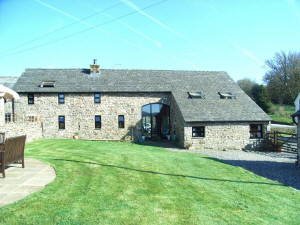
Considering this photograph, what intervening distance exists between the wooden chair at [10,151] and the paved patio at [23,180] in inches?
15.3

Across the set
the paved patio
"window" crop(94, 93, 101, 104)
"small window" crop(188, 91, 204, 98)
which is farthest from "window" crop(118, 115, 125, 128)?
the paved patio

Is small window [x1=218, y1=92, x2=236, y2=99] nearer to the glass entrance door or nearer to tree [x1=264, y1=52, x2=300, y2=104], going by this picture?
the glass entrance door

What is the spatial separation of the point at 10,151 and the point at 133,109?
65.7ft

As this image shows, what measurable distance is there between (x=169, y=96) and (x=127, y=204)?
2360 centimetres

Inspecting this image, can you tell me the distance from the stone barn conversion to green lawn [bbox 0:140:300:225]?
47.4ft

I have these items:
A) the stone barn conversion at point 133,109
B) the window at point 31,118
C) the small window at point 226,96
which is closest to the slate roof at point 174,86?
the stone barn conversion at point 133,109

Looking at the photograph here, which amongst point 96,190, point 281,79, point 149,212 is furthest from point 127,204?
point 281,79

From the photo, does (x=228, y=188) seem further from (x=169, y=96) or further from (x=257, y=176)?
(x=169, y=96)

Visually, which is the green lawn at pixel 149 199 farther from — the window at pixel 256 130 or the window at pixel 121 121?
the window at pixel 121 121

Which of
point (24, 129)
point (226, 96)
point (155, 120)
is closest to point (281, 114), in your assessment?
point (226, 96)

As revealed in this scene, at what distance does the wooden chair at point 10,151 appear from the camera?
966 centimetres

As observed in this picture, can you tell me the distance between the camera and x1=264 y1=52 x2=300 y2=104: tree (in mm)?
55062

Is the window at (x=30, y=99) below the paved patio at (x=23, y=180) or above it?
above

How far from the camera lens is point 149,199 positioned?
27.2 ft
